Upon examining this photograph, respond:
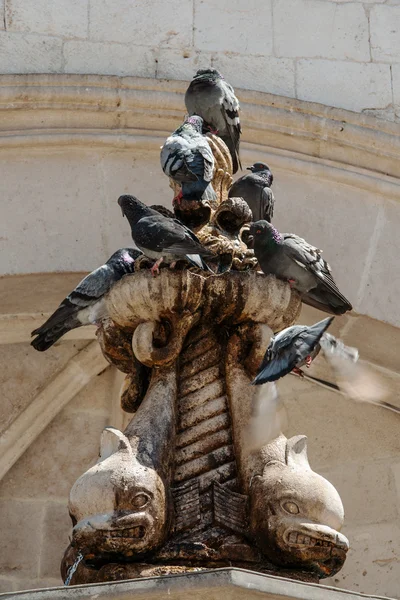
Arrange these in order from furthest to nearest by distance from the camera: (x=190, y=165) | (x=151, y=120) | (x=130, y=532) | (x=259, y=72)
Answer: (x=259, y=72) → (x=151, y=120) → (x=190, y=165) → (x=130, y=532)

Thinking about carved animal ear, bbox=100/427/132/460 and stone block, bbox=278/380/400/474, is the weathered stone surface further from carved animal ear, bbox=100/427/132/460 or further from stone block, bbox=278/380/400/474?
carved animal ear, bbox=100/427/132/460

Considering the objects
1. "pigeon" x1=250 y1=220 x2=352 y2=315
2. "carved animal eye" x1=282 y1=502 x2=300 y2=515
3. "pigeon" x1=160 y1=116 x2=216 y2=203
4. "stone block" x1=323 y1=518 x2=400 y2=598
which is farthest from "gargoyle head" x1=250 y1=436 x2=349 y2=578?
"stone block" x1=323 y1=518 x2=400 y2=598

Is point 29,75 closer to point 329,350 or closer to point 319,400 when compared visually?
point 319,400

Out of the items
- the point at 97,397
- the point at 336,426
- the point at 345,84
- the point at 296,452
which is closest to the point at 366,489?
the point at 336,426

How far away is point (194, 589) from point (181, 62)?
3.45 m

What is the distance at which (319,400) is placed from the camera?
585cm

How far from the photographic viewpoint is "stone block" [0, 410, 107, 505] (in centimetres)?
552

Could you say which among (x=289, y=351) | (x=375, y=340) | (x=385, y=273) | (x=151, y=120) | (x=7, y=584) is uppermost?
(x=151, y=120)

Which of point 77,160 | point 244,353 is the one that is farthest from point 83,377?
point 244,353

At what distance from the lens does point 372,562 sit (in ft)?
17.9

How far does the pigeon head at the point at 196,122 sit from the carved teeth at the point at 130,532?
1318mm

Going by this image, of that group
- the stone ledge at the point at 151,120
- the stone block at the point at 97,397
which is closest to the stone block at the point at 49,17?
the stone ledge at the point at 151,120

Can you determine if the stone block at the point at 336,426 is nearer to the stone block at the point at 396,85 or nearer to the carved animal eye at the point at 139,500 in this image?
the stone block at the point at 396,85

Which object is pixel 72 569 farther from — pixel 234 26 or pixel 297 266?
pixel 234 26
